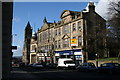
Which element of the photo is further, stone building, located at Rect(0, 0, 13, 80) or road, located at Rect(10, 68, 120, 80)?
road, located at Rect(10, 68, 120, 80)

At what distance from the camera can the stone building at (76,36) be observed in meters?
40.8

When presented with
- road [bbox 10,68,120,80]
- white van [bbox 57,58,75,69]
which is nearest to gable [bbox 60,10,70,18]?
white van [bbox 57,58,75,69]

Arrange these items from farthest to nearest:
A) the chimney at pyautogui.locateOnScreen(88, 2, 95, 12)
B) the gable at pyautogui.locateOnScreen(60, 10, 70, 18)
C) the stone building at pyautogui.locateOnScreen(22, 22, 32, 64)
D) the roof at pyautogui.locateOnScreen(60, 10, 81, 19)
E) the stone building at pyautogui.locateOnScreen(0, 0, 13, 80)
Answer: the stone building at pyautogui.locateOnScreen(22, 22, 32, 64)
the gable at pyautogui.locateOnScreen(60, 10, 70, 18)
the roof at pyautogui.locateOnScreen(60, 10, 81, 19)
the chimney at pyautogui.locateOnScreen(88, 2, 95, 12)
the stone building at pyautogui.locateOnScreen(0, 0, 13, 80)

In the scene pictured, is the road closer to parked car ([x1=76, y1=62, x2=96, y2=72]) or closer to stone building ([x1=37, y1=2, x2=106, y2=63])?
parked car ([x1=76, y1=62, x2=96, y2=72])

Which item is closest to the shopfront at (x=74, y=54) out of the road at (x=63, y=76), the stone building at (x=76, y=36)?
the stone building at (x=76, y=36)

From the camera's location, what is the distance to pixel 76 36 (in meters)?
49.6

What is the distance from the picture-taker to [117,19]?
1325 inches

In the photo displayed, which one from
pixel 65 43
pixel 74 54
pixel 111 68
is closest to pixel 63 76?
pixel 111 68

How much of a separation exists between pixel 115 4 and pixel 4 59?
87.7 feet

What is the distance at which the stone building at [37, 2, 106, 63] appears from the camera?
1607 inches

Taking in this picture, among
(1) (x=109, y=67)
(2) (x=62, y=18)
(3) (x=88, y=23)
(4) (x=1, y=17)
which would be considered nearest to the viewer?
(4) (x=1, y=17)

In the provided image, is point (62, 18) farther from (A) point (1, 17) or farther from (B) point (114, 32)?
(A) point (1, 17)

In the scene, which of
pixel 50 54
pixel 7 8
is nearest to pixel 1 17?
pixel 7 8

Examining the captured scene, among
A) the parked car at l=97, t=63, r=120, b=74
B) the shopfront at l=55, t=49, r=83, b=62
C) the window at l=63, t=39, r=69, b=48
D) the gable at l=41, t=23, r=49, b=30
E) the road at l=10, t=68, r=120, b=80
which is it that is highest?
the gable at l=41, t=23, r=49, b=30
